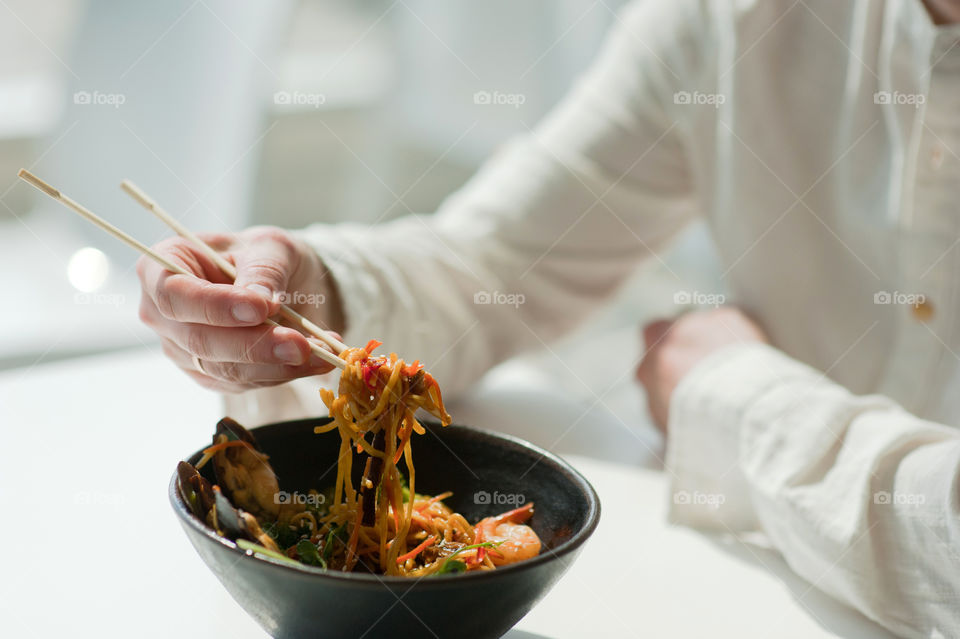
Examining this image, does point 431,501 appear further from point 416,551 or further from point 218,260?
point 218,260

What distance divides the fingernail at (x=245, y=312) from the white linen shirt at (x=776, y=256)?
0.37 m

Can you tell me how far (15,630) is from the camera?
2.71ft

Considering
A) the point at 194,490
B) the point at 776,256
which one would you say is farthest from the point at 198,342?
the point at 776,256

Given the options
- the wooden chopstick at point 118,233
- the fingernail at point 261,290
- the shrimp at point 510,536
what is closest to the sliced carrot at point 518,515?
the shrimp at point 510,536

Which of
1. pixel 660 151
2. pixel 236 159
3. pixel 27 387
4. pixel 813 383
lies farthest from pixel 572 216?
pixel 236 159

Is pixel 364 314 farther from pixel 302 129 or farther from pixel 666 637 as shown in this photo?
pixel 302 129

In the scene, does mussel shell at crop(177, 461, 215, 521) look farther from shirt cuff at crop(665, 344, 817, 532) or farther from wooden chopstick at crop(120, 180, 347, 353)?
shirt cuff at crop(665, 344, 817, 532)

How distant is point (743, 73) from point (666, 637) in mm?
940

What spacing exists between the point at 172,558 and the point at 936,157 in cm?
115

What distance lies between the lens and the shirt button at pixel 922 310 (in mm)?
1250

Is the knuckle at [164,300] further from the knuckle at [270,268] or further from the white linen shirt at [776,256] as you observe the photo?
the white linen shirt at [776,256]

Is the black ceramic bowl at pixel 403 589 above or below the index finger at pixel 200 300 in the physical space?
below

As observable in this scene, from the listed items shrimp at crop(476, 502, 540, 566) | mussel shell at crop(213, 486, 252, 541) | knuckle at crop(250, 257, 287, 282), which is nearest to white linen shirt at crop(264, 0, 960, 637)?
knuckle at crop(250, 257, 287, 282)

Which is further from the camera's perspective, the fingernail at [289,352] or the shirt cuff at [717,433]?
the shirt cuff at [717,433]
